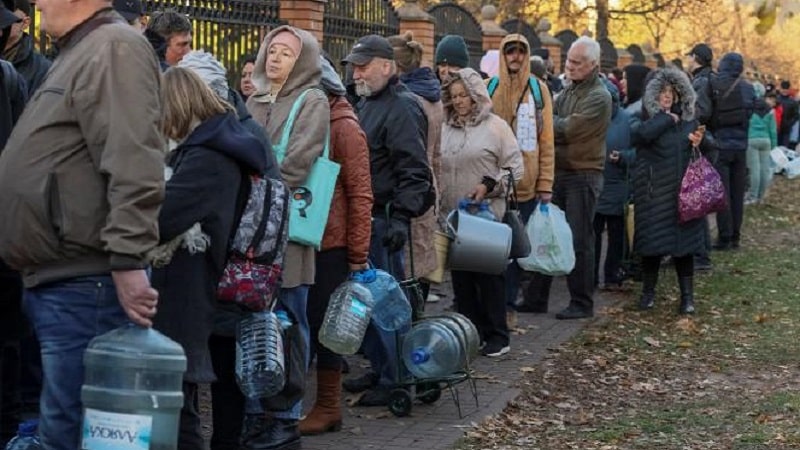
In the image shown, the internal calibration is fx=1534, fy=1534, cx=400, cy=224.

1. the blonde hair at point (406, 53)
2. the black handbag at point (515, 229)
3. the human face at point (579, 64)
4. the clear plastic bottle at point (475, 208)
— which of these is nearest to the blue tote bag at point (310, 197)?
the blonde hair at point (406, 53)

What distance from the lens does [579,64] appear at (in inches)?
470

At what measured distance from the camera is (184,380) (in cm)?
575

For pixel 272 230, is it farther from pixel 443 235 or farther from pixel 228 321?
pixel 443 235

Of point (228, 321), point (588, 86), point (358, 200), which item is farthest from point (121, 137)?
point (588, 86)

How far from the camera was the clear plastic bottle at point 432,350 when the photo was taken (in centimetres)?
823

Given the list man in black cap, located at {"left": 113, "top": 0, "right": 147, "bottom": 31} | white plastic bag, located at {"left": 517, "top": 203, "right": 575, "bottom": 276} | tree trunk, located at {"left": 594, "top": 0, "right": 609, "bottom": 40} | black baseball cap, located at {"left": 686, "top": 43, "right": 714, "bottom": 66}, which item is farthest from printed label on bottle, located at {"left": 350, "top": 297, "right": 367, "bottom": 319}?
tree trunk, located at {"left": 594, "top": 0, "right": 609, "bottom": 40}

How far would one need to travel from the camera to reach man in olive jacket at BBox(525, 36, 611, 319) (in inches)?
470

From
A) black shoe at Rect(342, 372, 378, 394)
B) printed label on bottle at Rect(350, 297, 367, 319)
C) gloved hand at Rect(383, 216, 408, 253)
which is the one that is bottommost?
black shoe at Rect(342, 372, 378, 394)

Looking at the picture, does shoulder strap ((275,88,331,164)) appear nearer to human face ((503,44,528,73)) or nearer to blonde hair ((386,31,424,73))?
blonde hair ((386,31,424,73))

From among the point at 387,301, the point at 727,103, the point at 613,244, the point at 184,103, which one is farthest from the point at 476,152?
the point at 727,103

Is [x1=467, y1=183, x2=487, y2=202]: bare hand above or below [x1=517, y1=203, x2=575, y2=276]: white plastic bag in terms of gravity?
above

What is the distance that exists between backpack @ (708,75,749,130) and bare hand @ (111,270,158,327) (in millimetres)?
12087

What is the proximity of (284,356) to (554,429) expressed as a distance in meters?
2.40

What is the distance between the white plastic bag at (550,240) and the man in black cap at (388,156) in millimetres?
2913
